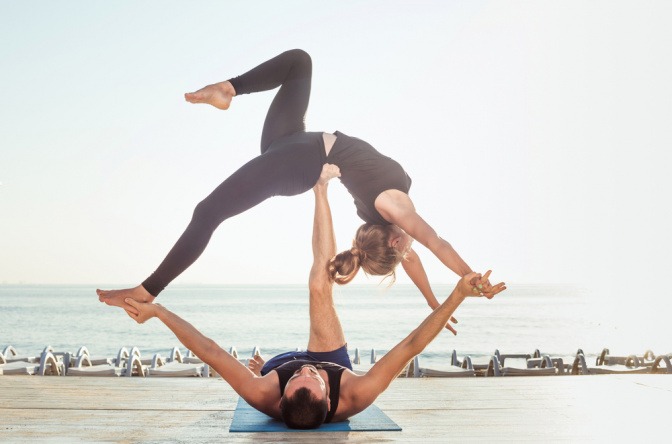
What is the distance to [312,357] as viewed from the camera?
147 inches

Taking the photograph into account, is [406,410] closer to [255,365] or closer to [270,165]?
[255,365]

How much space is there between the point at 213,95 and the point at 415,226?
46.5 inches

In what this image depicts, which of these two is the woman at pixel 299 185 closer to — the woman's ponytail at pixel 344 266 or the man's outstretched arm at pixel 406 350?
the woman's ponytail at pixel 344 266

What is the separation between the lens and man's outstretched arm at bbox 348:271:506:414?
2.94 meters

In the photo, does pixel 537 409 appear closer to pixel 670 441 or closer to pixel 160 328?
pixel 670 441

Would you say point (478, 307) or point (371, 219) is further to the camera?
point (478, 307)

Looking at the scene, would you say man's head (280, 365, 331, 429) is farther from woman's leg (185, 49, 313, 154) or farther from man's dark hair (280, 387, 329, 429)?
woman's leg (185, 49, 313, 154)

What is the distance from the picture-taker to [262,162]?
3178 mm

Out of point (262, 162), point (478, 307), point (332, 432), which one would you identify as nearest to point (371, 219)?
point (262, 162)

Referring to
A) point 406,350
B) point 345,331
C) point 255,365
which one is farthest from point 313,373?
point 345,331

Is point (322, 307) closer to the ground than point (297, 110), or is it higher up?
closer to the ground

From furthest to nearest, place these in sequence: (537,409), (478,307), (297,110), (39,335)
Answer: (478,307) → (39,335) → (537,409) → (297,110)

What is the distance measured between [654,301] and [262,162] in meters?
109

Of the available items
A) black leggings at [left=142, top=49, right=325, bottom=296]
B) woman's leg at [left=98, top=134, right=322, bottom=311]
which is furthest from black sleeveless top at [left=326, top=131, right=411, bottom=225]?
→ woman's leg at [left=98, top=134, right=322, bottom=311]
